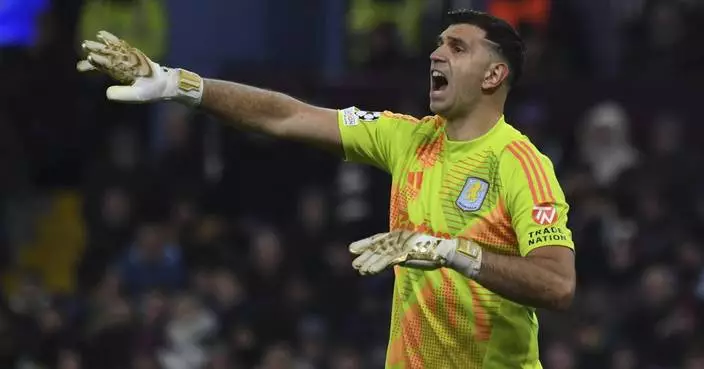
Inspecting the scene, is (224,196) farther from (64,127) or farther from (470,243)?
(470,243)

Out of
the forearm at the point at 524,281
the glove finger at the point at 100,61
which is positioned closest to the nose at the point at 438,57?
the forearm at the point at 524,281

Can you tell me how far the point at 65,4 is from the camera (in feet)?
54.5

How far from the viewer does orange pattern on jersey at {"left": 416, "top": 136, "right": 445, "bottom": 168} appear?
23.0ft

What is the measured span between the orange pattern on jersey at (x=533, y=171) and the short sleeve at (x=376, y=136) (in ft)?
1.67

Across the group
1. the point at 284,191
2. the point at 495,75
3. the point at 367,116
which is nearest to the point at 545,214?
the point at 495,75

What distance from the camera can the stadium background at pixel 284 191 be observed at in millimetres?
13164

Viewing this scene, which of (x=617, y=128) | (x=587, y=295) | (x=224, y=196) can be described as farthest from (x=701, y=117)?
(x=224, y=196)

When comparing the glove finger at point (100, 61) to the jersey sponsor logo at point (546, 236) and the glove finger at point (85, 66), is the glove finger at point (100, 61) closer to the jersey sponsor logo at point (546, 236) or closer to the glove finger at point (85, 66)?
the glove finger at point (85, 66)

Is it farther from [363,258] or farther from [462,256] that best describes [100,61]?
[462,256]

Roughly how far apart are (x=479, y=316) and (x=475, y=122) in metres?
0.76

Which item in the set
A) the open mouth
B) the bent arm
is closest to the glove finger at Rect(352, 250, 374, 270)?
the open mouth

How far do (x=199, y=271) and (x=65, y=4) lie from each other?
3.78 meters

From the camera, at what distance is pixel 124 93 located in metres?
6.89

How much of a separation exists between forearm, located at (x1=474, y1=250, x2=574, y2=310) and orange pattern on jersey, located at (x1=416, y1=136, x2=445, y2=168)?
0.77 m
